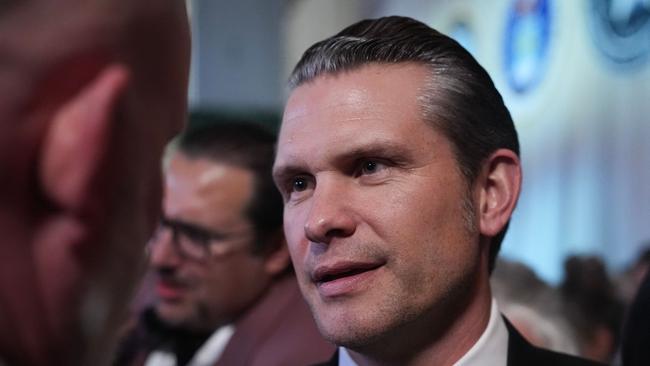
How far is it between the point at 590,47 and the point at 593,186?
736mm

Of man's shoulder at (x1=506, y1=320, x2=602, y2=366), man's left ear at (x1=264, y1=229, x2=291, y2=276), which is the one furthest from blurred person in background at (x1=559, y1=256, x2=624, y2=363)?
man's shoulder at (x1=506, y1=320, x2=602, y2=366)

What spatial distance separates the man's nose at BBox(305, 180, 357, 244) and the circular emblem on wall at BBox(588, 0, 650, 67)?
3.34m

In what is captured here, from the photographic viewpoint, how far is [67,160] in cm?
59

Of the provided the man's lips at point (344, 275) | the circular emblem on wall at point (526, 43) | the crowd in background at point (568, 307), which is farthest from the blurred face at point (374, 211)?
the circular emblem on wall at point (526, 43)

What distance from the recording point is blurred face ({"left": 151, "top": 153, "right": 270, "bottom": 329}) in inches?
101

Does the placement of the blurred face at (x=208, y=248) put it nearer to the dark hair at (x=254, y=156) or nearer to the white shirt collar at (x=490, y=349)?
the dark hair at (x=254, y=156)

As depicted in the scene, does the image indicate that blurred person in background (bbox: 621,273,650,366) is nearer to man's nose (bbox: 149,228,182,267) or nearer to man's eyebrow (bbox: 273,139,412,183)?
man's eyebrow (bbox: 273,139,412,183)

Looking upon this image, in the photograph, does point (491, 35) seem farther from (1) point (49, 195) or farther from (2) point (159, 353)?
(1) point (49, 195)

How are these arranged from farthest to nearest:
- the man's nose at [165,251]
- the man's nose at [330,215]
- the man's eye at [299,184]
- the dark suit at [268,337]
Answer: the man's nose at [165,251]
the dark suit at [268,337]
the man's eye at [299,184]
the man's nose at [330,215]

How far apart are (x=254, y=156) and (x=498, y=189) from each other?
1236mm

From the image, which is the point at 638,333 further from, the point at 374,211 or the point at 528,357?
the point at 374,211

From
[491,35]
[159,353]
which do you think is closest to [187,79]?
[159,353]

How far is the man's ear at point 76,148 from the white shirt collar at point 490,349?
95 cm

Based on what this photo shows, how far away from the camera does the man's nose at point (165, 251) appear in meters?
2.66
